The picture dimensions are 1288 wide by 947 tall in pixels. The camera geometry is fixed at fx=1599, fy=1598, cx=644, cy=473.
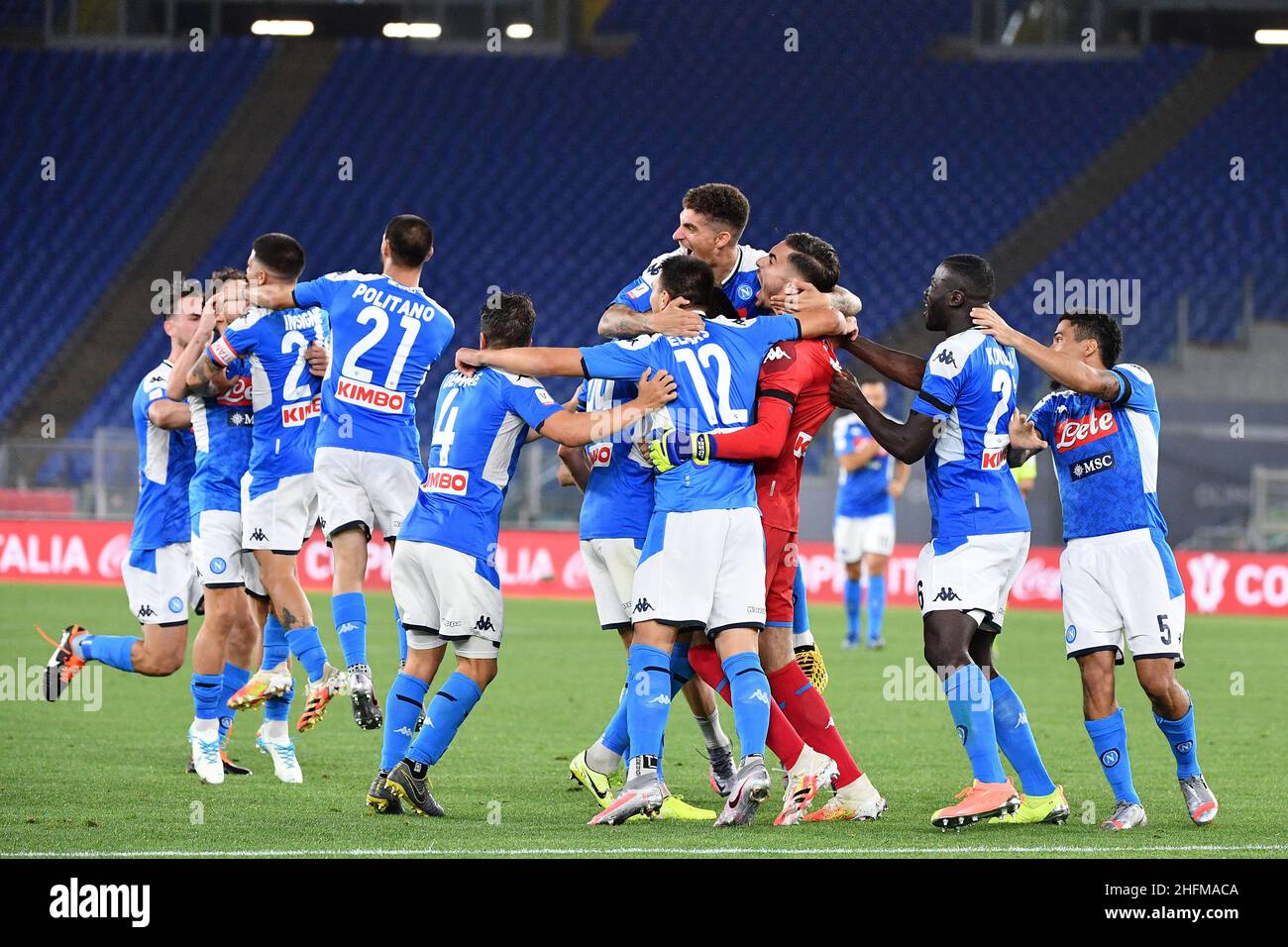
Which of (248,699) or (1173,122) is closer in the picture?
(248,699)

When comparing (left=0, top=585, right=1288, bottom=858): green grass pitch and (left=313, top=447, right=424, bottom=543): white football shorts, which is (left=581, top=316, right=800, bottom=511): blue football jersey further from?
(left=313, top=447, right=424, bottom=543): white football shorts

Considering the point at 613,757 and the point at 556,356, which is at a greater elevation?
the point at 556,356

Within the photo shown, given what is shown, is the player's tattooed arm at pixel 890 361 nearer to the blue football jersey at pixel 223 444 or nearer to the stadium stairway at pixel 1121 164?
the blue football jersey at pixel 223 444

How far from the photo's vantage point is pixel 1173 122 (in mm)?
25125

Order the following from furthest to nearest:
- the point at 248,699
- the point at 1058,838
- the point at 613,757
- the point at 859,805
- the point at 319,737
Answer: the point at 319,737 → the point at 248,699 → the point at 613,757 → the point at 859,805 → the point at 1058,838

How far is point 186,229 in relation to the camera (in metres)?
24.7

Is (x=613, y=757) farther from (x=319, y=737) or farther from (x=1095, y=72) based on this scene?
(x=1095, y=72)

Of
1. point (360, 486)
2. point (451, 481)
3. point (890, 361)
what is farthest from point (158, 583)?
point (890, 361)

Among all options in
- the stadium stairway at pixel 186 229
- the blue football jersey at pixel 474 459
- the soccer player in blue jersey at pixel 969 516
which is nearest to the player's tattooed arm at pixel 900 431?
the soccer player in blue jersey at pixel 969 516

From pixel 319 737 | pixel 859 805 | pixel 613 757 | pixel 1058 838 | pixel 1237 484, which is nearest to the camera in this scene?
pixel 1058 838

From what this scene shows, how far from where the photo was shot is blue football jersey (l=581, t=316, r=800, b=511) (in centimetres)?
581

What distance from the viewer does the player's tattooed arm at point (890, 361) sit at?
620 centimetres

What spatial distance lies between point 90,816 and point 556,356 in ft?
7.69

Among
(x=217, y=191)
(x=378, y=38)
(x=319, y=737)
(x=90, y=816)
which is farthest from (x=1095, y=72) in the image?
(x=90, y=816)
